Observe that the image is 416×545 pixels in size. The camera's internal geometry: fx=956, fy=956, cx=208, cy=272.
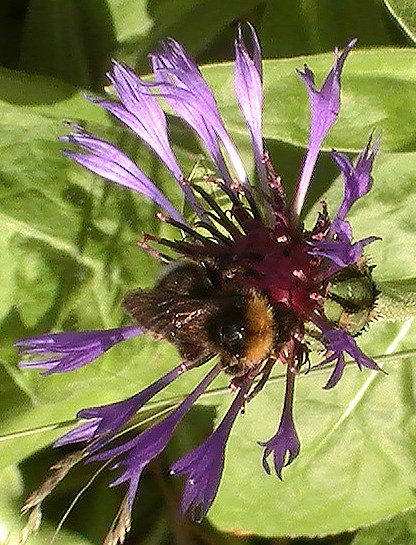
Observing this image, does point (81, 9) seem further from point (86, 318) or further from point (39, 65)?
point (86, 318)

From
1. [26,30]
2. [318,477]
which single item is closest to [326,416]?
[318,477]

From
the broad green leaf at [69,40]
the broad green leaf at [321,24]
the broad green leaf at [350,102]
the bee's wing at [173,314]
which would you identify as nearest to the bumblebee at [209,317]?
the bee's wing at [173,314]

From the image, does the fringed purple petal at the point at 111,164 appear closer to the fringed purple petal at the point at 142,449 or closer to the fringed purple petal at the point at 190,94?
the fringed purple petal at the point at 190,94

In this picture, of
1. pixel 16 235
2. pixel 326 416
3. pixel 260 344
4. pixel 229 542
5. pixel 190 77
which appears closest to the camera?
pixel 260 344

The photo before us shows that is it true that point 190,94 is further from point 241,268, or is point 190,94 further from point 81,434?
point 81,434

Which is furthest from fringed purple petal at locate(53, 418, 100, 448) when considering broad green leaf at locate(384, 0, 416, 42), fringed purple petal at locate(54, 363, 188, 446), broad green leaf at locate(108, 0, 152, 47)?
broad green leaf at locate(108, 0, 152, 47)

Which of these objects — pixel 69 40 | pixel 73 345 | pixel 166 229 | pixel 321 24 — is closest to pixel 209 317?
pixel 73 345
